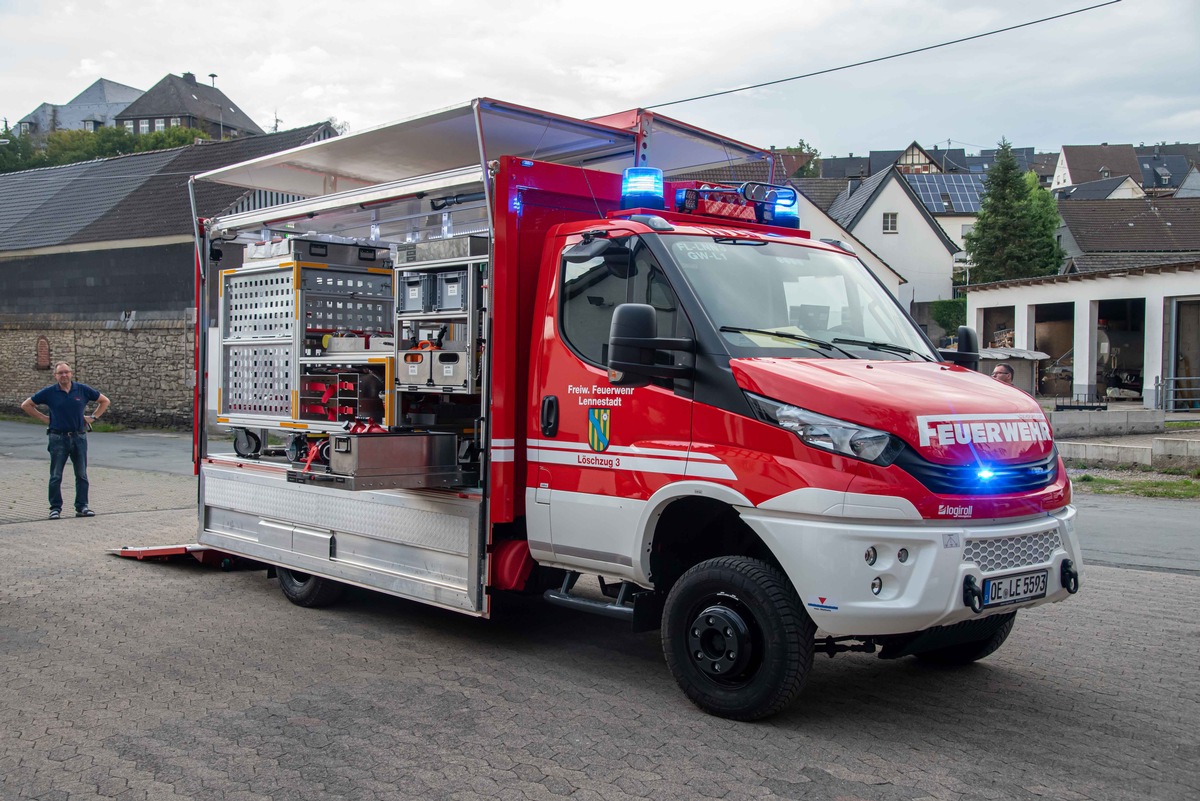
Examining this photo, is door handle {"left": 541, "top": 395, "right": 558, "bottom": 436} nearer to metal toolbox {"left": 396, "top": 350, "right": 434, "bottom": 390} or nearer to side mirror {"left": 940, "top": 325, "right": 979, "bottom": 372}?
metal toolbox {"left": 396, "top": 350, "right": 434, "bottom": 390}

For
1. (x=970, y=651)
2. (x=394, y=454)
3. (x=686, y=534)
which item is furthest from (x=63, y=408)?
(x=970, y=651)

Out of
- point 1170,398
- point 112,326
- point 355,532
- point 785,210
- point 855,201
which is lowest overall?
point 355,532

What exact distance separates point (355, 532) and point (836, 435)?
3.71 meters

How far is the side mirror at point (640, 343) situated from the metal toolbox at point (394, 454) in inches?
63.4

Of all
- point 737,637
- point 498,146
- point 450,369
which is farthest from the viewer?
point 498,146

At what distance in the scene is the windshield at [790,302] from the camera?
18.1 ft

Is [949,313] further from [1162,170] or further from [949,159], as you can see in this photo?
[1162,170]

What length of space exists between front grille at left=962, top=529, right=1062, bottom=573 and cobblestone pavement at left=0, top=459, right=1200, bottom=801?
824 millimetres

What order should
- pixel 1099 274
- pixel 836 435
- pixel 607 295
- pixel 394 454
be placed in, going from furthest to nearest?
pixel 1099 274, pixel 394 454, pixel 607 295, pixel 836 435

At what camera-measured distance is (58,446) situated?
41.9 ft

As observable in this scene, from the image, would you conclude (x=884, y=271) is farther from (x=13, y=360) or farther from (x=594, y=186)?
(x=594, y=186)

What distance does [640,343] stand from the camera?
17.4 ft

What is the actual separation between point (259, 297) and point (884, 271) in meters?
40.8

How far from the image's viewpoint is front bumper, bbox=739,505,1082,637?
15.4 ft
